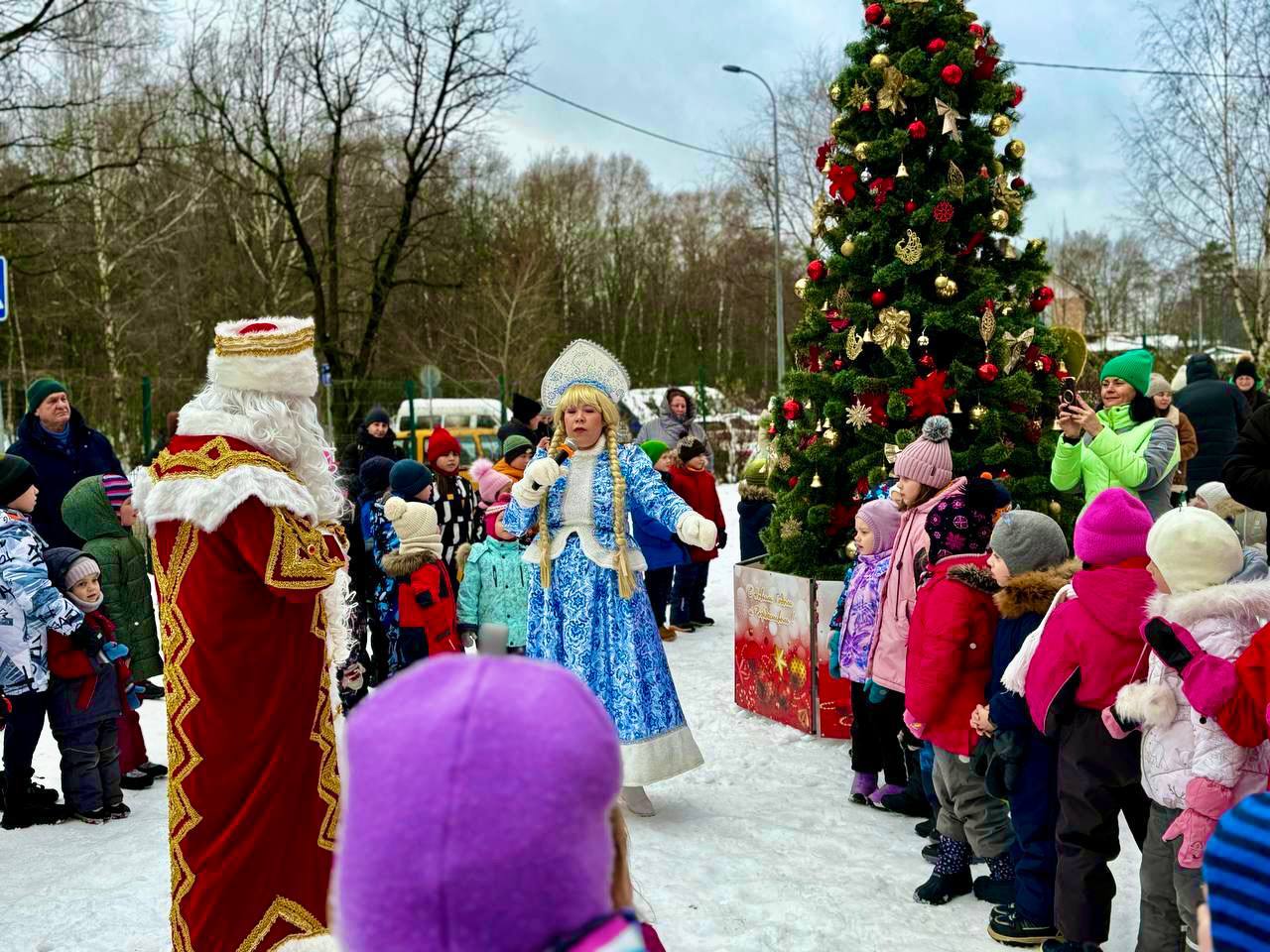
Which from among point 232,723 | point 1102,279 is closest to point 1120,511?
point 232,723

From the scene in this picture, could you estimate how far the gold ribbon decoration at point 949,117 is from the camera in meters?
6.71

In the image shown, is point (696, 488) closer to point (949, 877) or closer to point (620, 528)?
point (620, 528)

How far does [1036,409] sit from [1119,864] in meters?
3.08

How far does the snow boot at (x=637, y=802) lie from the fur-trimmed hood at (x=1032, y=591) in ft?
7.10

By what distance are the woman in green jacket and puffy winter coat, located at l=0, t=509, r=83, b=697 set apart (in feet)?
17.3

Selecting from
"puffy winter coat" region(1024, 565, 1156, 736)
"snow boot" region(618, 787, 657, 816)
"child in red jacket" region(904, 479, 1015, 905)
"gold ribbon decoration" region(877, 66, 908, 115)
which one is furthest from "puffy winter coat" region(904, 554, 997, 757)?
"gold ribbon decoration" region(877, 66, 908, 115)

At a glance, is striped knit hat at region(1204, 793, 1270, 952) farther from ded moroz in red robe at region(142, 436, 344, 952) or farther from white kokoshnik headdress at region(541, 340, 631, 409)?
white kokoshnik headdress at region(541, 340, 631, 409)

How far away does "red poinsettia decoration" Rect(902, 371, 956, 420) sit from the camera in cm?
662

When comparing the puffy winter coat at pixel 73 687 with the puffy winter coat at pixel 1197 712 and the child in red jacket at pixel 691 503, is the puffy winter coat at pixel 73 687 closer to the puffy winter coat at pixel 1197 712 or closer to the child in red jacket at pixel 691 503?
the puffy winter coat at pixel 1197 712

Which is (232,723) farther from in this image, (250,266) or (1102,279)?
(1102,279)

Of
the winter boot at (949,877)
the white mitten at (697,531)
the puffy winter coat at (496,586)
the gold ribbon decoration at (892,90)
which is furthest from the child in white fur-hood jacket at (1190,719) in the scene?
the gold ribbon decoration at (892,90)

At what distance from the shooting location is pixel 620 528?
210 inches

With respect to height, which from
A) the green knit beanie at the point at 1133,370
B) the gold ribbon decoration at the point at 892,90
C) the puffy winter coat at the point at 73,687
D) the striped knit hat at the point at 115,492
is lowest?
the puffy winter coat at the point at 73,687

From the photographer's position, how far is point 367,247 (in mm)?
30297
